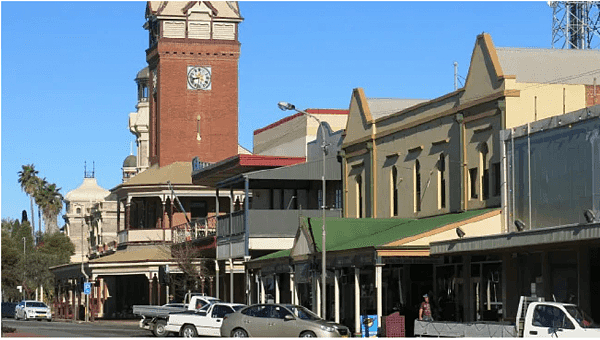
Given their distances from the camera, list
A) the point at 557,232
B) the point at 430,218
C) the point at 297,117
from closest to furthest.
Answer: the point at 557,232 → the point at 430,218 → the point at 297,117

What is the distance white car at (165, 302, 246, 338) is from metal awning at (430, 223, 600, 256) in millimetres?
7500

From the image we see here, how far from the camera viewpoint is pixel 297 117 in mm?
70875

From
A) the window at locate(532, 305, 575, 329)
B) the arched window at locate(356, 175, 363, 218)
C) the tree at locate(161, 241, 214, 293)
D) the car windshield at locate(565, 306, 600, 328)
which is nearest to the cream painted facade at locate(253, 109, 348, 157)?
the tree at locate(161, 241, 214, 293)

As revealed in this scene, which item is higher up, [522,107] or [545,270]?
[522,107]

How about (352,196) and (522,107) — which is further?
(352,196)

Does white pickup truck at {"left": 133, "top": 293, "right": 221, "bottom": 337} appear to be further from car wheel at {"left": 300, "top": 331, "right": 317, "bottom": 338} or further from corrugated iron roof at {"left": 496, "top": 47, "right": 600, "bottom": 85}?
corrugated iron roof at {"left": 496, "top": 47, "right": 600, "bottom": 85}

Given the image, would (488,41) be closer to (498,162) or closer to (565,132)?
(498,162)

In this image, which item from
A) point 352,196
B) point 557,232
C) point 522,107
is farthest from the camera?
point 352,196

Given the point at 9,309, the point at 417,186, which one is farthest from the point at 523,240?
the point at 9,309

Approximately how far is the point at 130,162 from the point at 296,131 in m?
62.7

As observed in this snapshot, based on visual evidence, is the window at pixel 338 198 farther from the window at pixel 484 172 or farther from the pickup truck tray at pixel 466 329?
the pickup truck tray at pixel 466 329

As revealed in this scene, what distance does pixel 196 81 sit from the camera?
3477 inches

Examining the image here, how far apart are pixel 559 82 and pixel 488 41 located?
8.82 feet

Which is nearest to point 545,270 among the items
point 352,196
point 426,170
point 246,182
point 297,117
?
point 426,170
